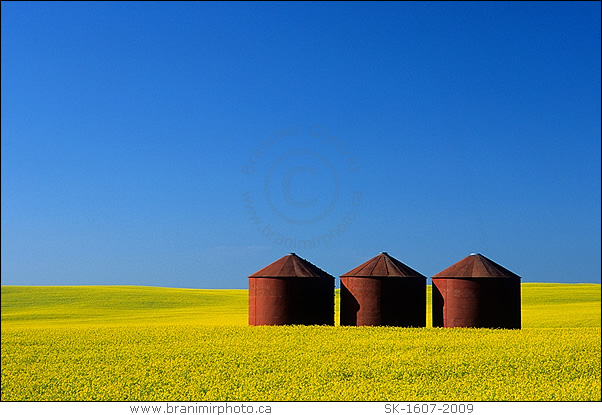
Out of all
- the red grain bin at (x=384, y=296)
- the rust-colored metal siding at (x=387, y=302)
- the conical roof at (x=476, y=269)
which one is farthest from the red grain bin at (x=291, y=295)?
the conical roof at (x=476, y=269)

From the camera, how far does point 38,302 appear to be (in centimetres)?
6150

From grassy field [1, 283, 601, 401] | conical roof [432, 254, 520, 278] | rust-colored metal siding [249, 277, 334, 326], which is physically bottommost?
grassy field [1, 283, 601, 401]

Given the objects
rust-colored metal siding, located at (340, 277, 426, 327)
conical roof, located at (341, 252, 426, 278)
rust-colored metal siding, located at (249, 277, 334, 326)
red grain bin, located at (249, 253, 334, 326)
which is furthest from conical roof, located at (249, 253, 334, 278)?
rust-colored metal siding, located at (340, 277, 426, 327)

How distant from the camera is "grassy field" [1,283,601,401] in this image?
18906 millimetres

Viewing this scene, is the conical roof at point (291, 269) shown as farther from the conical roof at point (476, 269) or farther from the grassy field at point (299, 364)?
the conical roof at point (476, 269)

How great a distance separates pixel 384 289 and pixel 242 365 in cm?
1134

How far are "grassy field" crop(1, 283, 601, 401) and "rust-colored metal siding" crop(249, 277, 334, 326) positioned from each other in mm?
1692

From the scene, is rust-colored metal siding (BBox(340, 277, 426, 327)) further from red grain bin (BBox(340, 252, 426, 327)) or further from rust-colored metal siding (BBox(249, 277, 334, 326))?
rust-colored metal siding (BBox(249, 277, 334, 326))

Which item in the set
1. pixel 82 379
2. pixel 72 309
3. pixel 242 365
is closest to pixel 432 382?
pixel 242 365

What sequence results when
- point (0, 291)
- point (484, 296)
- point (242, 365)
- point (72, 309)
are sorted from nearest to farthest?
point (242, 365) → point (484, 296) → point (72, 309) → point (0, 291)

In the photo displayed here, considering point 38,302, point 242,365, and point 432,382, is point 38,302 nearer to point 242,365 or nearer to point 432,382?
point 242,365

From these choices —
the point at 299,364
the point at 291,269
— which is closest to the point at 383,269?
the point at 291,269

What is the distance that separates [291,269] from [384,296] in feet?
15.8
